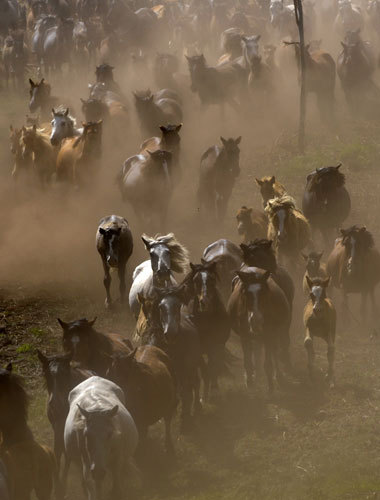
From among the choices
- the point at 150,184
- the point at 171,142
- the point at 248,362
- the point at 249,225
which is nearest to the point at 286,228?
the point at 249,225

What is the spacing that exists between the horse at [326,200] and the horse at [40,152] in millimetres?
8002

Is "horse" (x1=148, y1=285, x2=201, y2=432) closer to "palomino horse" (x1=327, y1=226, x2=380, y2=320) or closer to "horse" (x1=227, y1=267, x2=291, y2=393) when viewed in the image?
"horse" (x1=227, y1=267, x2=291, y2=393)

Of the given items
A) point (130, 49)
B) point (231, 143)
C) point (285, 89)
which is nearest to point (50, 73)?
point (130, 49)

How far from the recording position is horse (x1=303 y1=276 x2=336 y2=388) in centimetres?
1445

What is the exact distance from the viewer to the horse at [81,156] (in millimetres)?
22484

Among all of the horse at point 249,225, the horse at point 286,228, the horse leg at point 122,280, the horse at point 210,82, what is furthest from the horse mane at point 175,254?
the horse at point 210,82

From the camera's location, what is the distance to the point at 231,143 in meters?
21.6

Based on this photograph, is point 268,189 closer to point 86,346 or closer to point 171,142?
point 171,142

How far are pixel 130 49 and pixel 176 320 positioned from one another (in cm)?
2800

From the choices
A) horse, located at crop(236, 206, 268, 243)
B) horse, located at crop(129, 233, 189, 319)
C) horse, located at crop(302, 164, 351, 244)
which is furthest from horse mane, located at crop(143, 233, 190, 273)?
horse, located at crop(302, 164, 351, 244)

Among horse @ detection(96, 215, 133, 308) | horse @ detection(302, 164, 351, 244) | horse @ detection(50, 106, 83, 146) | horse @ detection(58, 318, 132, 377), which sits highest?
horse @ detection(50, 106, 83, 146)

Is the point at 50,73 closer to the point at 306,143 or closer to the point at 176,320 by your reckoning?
the point at 306,143

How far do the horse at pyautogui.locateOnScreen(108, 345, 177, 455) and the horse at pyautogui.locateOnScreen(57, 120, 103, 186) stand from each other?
1116cm

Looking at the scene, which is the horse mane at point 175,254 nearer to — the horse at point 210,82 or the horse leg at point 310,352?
the horse leg at point 310,352
